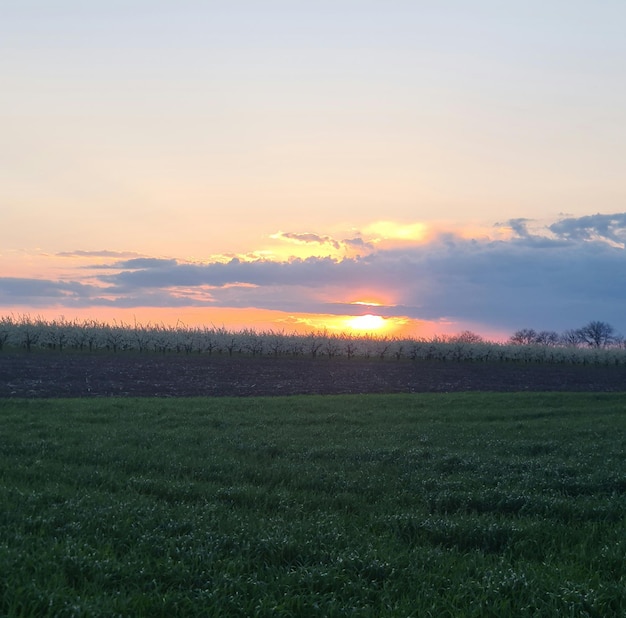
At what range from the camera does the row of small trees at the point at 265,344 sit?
249 feet

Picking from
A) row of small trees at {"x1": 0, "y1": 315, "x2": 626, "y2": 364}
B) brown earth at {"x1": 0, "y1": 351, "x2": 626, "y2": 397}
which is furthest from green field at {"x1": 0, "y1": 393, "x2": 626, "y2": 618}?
row of small trees at {"x1": 0, "y1": 315, "x2": 626, "y2": 364}

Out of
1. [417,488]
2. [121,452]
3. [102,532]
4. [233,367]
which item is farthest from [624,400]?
[233,367]

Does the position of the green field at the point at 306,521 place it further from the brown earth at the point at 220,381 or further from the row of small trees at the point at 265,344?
the row of small trees at the point at 265,344

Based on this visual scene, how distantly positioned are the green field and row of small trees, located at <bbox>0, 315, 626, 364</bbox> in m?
62.7

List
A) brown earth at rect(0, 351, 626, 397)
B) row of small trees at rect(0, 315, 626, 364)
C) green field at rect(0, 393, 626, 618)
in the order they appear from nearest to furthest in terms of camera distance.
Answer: green field at rect(0, 393, 626, 618) < brown earth at rect(0, 351, 626, 397) < row of small trees at rect(0, 315, 626, 364)

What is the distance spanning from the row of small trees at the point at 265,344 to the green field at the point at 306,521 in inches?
2467

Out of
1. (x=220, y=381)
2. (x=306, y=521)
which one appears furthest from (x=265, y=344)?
(x=306, y=521)

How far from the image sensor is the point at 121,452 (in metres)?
12.7

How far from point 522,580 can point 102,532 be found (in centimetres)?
518

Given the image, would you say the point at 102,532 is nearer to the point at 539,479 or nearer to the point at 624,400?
the point at 539,479

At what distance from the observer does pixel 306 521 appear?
8453mm

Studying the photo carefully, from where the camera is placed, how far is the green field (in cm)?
611

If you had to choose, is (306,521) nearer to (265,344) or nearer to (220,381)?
(220,381)

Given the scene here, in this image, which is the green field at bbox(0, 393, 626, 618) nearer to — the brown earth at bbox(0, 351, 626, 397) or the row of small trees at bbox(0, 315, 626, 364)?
the brown earth at bbox(0, 351, 626, 397)
